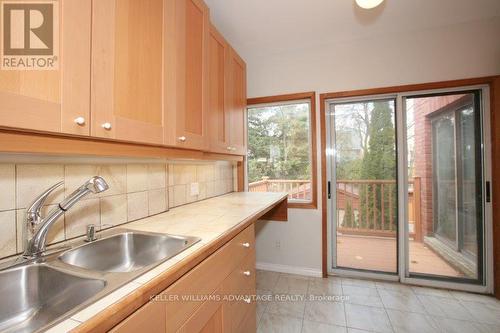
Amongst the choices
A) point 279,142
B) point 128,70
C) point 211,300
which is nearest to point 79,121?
point 128,70

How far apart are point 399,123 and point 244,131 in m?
1.54

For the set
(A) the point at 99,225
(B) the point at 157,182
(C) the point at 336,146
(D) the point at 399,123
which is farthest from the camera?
(C) the point at 336,146

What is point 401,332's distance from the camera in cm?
156

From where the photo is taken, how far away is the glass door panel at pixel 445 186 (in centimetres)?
204

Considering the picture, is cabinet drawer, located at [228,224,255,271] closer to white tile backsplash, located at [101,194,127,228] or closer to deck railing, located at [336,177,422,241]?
white tile backsplash, located at [101,194,127,228]

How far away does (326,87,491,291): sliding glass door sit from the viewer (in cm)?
205

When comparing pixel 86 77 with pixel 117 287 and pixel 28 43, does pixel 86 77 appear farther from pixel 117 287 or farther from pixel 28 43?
pixel 117 287

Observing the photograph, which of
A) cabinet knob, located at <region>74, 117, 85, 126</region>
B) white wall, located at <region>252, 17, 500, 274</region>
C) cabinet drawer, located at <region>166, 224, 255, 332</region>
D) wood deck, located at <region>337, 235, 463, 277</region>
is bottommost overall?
wood deck, located at <region>337, 235, 463, 277</region>

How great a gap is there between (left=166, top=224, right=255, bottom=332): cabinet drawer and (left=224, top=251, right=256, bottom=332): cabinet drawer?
6 centimetres

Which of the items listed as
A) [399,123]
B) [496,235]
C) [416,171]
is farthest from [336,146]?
[496,235]

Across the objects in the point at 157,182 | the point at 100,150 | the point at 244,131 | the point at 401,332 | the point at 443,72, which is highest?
the point at 443,72

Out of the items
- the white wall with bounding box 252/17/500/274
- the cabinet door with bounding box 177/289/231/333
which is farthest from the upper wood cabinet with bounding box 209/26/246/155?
the cabinet door with bounding box 177/289/231/333

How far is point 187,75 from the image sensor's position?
49.9 inches

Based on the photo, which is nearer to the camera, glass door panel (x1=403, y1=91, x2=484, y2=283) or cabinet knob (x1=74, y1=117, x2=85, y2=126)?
cabinet knob (x1=74, y1=117, x2=85, y2=126)
